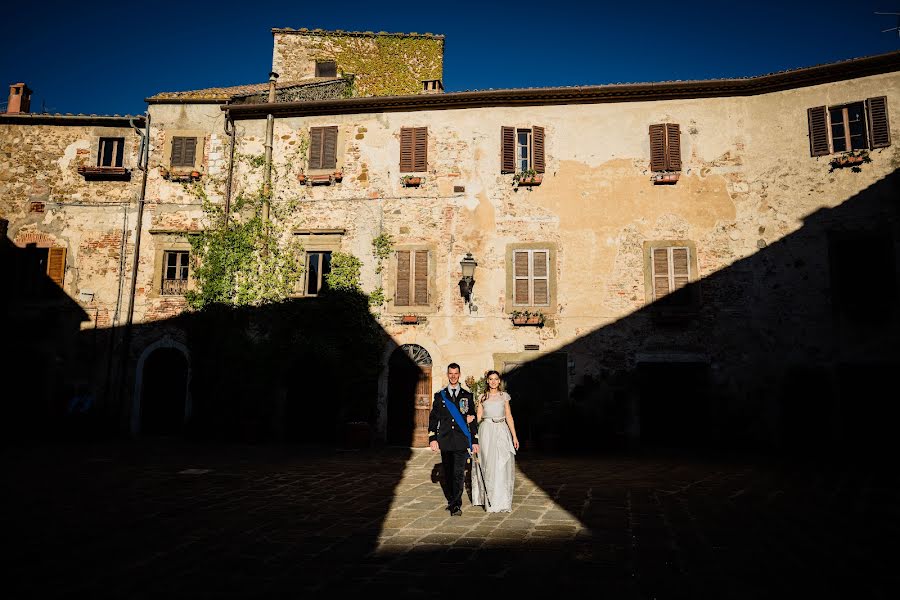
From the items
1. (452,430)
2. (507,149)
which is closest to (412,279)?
(507,149)

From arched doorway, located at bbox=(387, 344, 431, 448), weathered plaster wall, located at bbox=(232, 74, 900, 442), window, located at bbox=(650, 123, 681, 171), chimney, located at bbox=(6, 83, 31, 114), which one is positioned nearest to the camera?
weathered plaster wall, located at bbox=(232, 74, 900, 442)

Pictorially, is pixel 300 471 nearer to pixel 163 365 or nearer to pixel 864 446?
pixel 163 365

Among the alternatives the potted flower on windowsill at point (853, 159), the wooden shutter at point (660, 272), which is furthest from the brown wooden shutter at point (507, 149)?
the potted flower on windowsill at point (853, 159)

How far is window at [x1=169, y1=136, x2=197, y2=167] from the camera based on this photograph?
16.0 meters

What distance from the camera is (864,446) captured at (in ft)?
41.4

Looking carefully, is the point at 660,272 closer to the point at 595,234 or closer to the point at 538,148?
the point at 595,234

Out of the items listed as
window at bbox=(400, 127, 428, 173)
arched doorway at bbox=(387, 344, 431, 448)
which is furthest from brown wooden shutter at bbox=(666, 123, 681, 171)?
arched doorway at bbox=(387, 344, 431, 448)

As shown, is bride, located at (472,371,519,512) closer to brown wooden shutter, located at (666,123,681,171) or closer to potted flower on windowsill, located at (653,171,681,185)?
potted flower on windowsill, located at (653,171,681,185)

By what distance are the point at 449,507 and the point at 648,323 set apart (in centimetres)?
915

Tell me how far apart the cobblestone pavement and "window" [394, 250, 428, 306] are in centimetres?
590

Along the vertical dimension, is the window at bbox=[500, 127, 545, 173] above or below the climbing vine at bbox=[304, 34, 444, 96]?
below

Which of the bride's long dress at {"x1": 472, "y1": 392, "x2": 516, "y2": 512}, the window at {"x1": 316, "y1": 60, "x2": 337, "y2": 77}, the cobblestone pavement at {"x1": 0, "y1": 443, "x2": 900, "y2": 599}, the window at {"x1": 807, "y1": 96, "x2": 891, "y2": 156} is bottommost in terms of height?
the cobblestone pavement at {"x1": 0, "y1": 443, "x2": 900, "y2": 599}

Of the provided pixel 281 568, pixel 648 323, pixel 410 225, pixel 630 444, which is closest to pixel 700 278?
pixel 648 323

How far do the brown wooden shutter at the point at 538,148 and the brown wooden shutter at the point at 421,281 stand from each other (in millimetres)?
→ 3646
